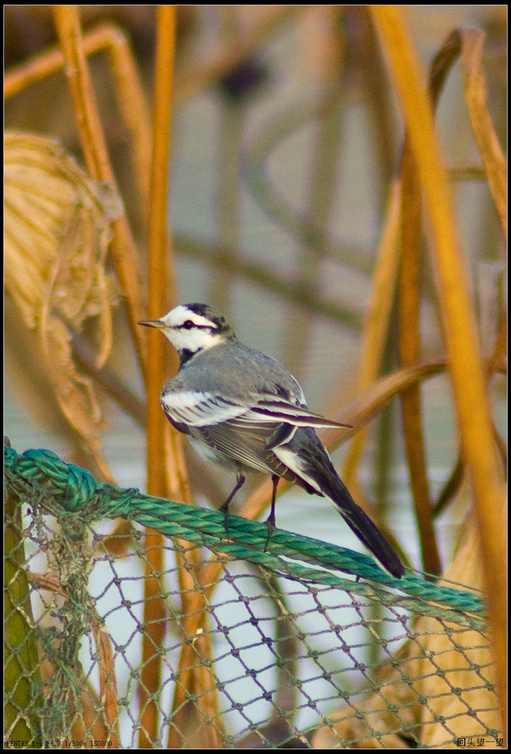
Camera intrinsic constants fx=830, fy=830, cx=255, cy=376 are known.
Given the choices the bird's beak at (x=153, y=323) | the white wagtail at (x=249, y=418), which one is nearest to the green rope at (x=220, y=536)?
the white wagtail at (x=249, y=418)

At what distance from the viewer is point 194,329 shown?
3.52ft

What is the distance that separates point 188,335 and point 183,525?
0.36 meters

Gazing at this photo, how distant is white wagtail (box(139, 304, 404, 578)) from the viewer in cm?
76

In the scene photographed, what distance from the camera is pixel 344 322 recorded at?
6.11 feet

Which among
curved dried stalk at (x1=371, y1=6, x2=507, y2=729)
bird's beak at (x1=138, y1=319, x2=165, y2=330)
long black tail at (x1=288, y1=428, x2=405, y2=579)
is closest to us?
curved dried stalk at (x1=371, y1=6, x2=507, y2=729)

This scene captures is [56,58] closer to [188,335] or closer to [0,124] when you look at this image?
[0,124]

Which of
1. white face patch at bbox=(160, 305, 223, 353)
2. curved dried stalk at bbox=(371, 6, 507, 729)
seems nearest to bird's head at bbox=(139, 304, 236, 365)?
white face patch at bbox=(160, 305, 223, 353)

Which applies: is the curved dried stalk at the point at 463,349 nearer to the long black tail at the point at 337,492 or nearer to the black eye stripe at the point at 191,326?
the long black tail at the point at 337,492

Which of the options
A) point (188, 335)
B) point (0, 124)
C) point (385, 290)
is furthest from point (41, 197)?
point (385, 290)

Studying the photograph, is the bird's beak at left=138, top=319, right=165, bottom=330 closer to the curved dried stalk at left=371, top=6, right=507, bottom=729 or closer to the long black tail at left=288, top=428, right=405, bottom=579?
the long black tail at left=288, top=428, right=405, bottom=579

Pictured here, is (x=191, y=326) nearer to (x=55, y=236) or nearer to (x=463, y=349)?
(x=55, y=236)

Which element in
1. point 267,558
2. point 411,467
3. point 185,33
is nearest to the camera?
point 267,558

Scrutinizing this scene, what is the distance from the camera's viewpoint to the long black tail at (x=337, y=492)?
70cm

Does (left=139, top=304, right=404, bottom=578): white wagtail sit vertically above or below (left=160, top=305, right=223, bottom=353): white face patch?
below
